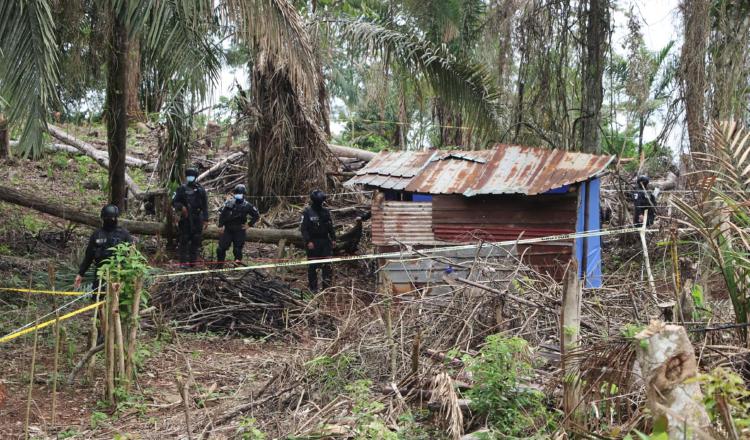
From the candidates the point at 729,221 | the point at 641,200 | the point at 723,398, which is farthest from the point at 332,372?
the point at 641,200

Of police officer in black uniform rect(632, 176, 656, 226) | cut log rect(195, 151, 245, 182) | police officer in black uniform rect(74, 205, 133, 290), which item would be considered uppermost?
cut log rect(195, 151, 245, 182)

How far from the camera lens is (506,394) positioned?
5.16m

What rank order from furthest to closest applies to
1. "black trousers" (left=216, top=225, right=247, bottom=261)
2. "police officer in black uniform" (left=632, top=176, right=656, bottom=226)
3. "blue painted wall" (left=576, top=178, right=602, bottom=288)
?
"police officer in black uniform" (left=632, top=176, right=656, bottom=226) < "black trousers" (left=216, top=225, right=247, bottom=261) < "blue painted wall" (left=576, top=178, right=602, bottom=288)

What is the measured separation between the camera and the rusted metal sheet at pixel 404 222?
468 inches

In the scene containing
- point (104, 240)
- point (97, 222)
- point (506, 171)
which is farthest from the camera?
point (97, 222)

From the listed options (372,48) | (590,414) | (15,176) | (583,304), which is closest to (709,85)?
(372,48)

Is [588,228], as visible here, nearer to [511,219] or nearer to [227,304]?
[511,219]

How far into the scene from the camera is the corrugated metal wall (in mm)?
11156

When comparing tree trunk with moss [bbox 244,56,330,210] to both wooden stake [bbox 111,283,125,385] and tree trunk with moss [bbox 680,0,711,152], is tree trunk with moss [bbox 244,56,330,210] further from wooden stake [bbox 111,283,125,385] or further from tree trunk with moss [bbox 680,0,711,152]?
wooden stake [bbox 111,283,125,385]

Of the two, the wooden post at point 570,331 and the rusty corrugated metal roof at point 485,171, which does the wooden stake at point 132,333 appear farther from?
the rusty corrugated metal roof at point 485,171

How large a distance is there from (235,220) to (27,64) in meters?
5.22

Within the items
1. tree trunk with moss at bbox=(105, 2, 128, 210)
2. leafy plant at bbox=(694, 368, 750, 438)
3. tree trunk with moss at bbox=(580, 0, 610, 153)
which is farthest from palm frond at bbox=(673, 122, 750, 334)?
tree trunk with moss at bbox=(580, 0, 610, 153)

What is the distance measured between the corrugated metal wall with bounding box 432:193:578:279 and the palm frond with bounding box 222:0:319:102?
3.07m

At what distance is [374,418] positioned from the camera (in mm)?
5195
